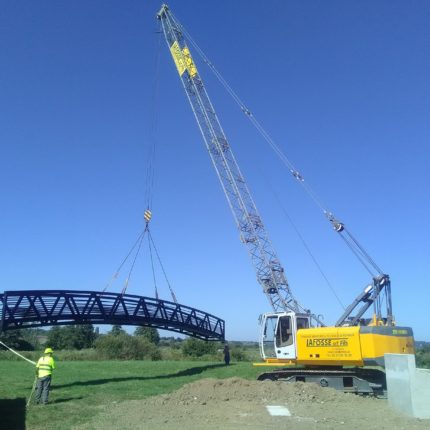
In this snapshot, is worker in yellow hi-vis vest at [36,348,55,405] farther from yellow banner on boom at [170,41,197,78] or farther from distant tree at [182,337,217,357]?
distant tree at [182,337,217,357]

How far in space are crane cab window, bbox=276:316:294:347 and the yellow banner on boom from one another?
24.5 m

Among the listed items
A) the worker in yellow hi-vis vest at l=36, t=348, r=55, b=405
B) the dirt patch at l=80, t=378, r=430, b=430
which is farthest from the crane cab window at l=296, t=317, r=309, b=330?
the worker in yellow hi-vis vest at l=36, t=348, r=55, b=405

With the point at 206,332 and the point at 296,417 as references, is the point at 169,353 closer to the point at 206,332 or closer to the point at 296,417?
the point at 206,332

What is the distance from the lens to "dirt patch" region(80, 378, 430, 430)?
13344 millimetres

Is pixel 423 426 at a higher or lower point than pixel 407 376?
lower

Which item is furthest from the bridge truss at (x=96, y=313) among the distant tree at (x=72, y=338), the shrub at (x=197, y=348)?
the distant tree at (x=72, y=338)

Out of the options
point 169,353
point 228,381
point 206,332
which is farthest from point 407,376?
point 169,353

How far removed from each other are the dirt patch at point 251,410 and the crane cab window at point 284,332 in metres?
2.97

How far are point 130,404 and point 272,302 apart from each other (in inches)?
983

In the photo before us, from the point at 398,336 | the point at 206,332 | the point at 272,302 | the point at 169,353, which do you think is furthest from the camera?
the point at 169,353

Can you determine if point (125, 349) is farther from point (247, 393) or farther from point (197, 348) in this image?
point (247, 393)

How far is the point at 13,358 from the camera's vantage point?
49688mm

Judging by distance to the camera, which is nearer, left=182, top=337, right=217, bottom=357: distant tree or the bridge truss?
the bridge truss

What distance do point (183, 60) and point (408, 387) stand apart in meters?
32.3
